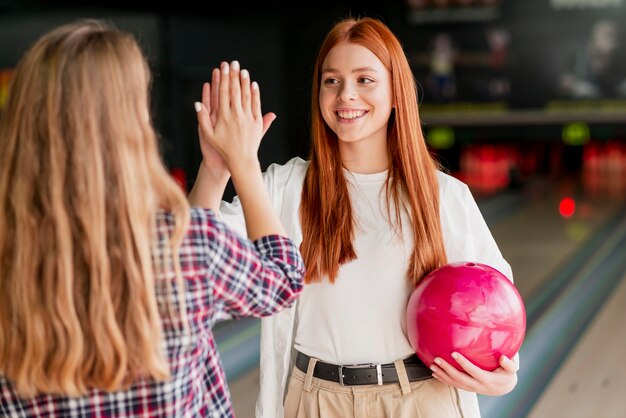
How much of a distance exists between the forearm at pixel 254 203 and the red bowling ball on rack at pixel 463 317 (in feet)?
1.45

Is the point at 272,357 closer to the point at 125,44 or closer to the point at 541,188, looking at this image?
the point at 125,44

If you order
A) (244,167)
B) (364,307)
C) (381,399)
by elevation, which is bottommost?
(381,399)

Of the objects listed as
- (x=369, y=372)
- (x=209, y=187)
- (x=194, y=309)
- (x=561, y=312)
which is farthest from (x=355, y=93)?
(x=561, y=312)

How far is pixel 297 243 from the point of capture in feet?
5.77

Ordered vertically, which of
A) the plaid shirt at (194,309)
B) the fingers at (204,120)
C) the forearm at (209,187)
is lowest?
the plaid shirt at (194,309)

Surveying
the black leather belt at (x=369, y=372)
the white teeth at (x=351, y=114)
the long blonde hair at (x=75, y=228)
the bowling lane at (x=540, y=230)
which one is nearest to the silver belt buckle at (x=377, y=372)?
the black leather belt at (x=369, y=372)

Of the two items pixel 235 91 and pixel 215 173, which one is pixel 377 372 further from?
pixel 235 91

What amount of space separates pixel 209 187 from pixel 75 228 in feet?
1.30

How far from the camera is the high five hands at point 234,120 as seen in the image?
1350mm

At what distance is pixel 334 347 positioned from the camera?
1.69m

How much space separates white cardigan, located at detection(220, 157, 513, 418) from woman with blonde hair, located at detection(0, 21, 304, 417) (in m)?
0.60

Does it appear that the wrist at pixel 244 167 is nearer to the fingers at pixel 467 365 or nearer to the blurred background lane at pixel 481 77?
the fingers at pixel 467 365

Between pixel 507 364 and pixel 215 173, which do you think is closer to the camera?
pixel 215 173

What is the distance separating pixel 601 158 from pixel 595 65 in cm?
321
